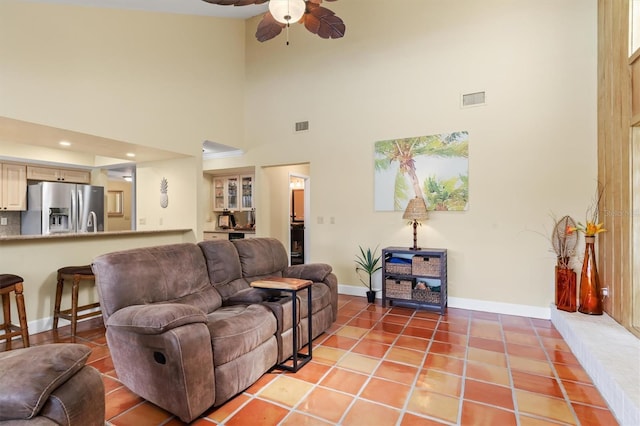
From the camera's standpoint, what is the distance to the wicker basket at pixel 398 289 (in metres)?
4.06

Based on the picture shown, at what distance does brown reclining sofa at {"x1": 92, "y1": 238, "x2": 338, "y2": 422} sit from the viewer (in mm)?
1787

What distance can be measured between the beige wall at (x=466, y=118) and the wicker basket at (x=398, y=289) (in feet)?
1.96

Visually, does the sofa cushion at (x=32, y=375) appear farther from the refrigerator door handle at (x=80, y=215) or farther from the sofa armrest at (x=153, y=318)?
the refrigerator door handle at (x=80, y=215)

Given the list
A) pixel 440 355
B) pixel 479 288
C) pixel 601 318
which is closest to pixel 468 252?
pixel 479 288

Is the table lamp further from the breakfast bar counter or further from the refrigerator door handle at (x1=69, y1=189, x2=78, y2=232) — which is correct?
the refrigerator door handle at (x1=69, y1=189, x2=78, y2=232)

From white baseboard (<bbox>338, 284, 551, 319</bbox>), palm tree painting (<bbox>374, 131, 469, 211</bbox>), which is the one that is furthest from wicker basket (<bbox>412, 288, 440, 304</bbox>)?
palm tree painting (<bbox>374, 131, 469, 211</bbox>)

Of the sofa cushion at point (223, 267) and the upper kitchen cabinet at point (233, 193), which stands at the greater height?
the upper kitchen cabinet at point (233, 193)

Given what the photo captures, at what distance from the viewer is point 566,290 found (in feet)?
11.0

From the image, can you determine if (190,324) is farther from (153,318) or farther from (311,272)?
(311,272)

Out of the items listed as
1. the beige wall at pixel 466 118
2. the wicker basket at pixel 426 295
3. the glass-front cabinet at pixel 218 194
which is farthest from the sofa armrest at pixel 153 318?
the glass-front cabinet at pixel 218 194

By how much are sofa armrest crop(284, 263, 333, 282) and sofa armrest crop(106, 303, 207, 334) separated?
5.10 ft

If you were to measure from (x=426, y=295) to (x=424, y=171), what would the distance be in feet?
5.28

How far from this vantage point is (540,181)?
371 cm

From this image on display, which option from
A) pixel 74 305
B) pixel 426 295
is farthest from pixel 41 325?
pixel 426 295
